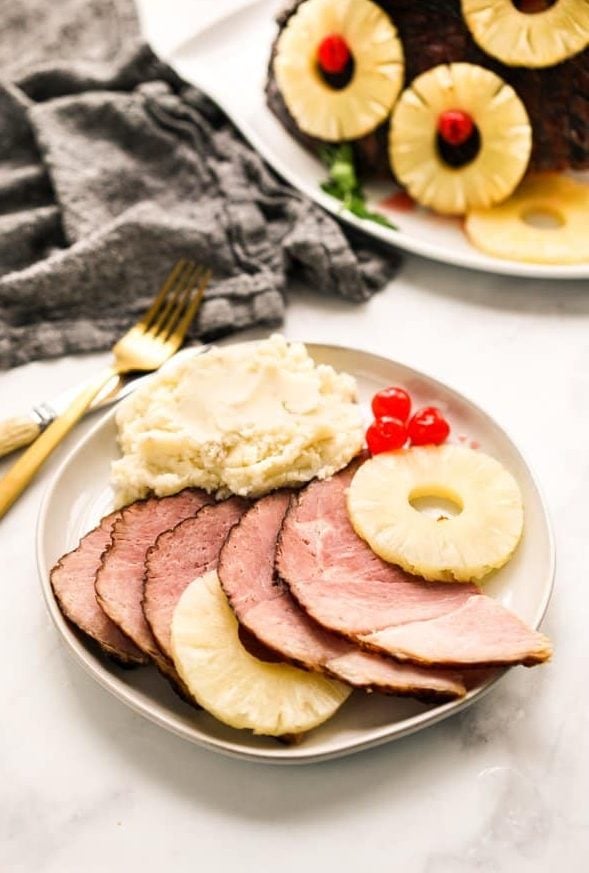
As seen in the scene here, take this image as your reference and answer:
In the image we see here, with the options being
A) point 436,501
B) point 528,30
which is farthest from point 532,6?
point 436,501

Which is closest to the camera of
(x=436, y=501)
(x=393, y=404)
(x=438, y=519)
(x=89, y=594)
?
(x=89, y=594)

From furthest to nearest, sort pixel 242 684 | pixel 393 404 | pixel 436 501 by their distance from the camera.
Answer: pixel 393 404 < pixel 436 501 < pixel 242 684

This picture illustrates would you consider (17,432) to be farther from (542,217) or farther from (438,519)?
(542,217)

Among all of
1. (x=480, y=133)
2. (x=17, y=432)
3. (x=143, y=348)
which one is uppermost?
(x=480, y=133)

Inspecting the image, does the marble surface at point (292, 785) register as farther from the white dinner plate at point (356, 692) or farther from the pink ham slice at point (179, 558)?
the pink ham slice at point (179, 558)

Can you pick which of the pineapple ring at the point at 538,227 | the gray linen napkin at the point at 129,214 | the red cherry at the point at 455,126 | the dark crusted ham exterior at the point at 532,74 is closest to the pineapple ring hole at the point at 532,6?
the dark crusted ham exterior at the point at 532,74

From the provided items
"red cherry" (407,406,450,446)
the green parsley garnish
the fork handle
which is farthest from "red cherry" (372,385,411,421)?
the green parsley garnish

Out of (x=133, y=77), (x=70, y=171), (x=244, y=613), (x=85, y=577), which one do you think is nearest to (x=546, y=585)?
(x=244, y=613)
